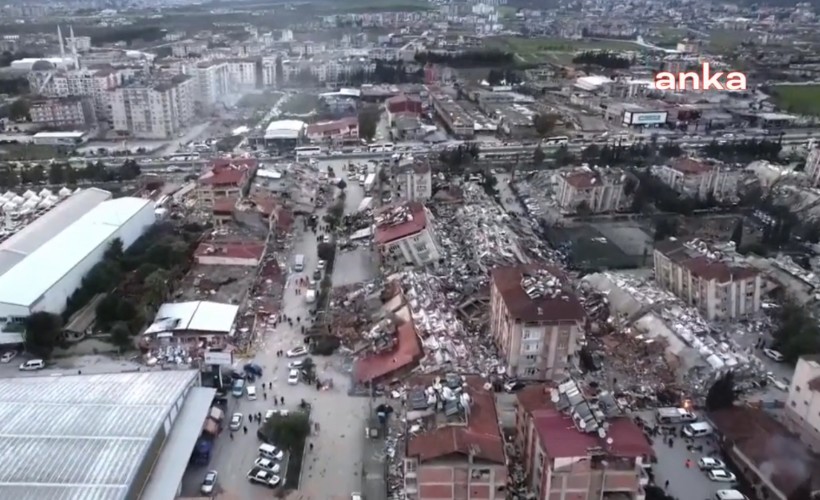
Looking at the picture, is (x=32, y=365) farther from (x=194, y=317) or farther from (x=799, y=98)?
(x=799, y=98)

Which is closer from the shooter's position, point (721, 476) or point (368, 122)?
point (721, 476)

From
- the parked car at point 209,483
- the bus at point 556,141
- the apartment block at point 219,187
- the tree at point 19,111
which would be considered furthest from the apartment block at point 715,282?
the tree at point 19,111

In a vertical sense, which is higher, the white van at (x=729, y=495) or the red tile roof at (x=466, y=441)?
the red tile roof at (x=466, y=441)

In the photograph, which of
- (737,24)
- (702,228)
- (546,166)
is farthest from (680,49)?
(702,228)

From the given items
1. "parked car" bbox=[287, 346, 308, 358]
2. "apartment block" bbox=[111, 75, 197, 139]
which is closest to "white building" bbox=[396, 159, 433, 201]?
"parked car" bbox=[287, 346, 308, 358]

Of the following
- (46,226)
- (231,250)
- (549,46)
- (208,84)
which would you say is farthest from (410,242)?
(549,46)

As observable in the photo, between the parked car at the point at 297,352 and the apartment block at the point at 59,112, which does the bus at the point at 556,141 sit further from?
the apartment block at the point at 59,112
